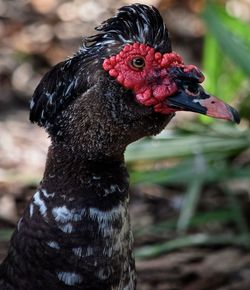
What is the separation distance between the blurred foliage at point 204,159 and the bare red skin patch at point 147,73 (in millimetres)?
1968

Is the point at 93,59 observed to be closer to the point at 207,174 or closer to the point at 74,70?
the point at 74,70

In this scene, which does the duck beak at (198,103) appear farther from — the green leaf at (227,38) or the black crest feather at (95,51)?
the green leaf at (227,38)

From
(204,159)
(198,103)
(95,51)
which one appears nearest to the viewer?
(198,103)

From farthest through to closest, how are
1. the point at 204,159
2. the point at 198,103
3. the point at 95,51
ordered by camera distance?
1. the point at 204,159
2. the point at 95,51
3. the point at 198,103

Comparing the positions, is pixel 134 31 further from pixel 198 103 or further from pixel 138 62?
pixel 198 103

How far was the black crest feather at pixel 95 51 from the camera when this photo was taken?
3234 millimetres

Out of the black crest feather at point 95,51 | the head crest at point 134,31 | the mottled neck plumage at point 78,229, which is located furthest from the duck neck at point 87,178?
the head crest at point 134,31

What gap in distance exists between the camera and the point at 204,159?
532cm

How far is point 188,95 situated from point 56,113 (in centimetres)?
50

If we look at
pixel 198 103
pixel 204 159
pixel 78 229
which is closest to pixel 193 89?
pixel 198 103

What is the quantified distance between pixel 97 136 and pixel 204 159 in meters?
2.18

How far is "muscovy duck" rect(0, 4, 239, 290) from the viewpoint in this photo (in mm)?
3166

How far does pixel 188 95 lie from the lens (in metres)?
3.14

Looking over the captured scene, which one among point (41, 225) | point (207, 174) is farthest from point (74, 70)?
point (207, 174)
